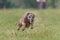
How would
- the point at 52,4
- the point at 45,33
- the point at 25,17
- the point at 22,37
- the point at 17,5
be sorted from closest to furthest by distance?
the point at 22,37 → the point at 45,33 → the point at 25,17 → the point at 52,4 → the point at 17,5

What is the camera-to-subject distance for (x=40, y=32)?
34.2 ft

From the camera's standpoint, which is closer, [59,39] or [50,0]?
[59,39]

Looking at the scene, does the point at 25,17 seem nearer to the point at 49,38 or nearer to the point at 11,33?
the point at 11,33

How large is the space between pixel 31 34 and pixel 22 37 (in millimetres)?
580

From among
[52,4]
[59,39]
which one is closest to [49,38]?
[59,39]

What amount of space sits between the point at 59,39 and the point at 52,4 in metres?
49.5

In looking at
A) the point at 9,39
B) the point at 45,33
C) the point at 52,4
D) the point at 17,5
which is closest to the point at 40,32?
the point at 45,33

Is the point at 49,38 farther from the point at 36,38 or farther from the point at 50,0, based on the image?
the point at 50,0

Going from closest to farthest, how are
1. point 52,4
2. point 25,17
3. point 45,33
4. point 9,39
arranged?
point 9,39 < point 45,33 < point 25,17 < point 52,4

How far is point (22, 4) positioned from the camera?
67.0m

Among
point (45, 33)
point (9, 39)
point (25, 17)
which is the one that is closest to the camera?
point (9, 39)

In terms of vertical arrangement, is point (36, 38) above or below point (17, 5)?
above

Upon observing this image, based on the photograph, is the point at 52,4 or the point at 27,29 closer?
the point at 27,29

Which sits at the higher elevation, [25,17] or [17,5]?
[25,17]
